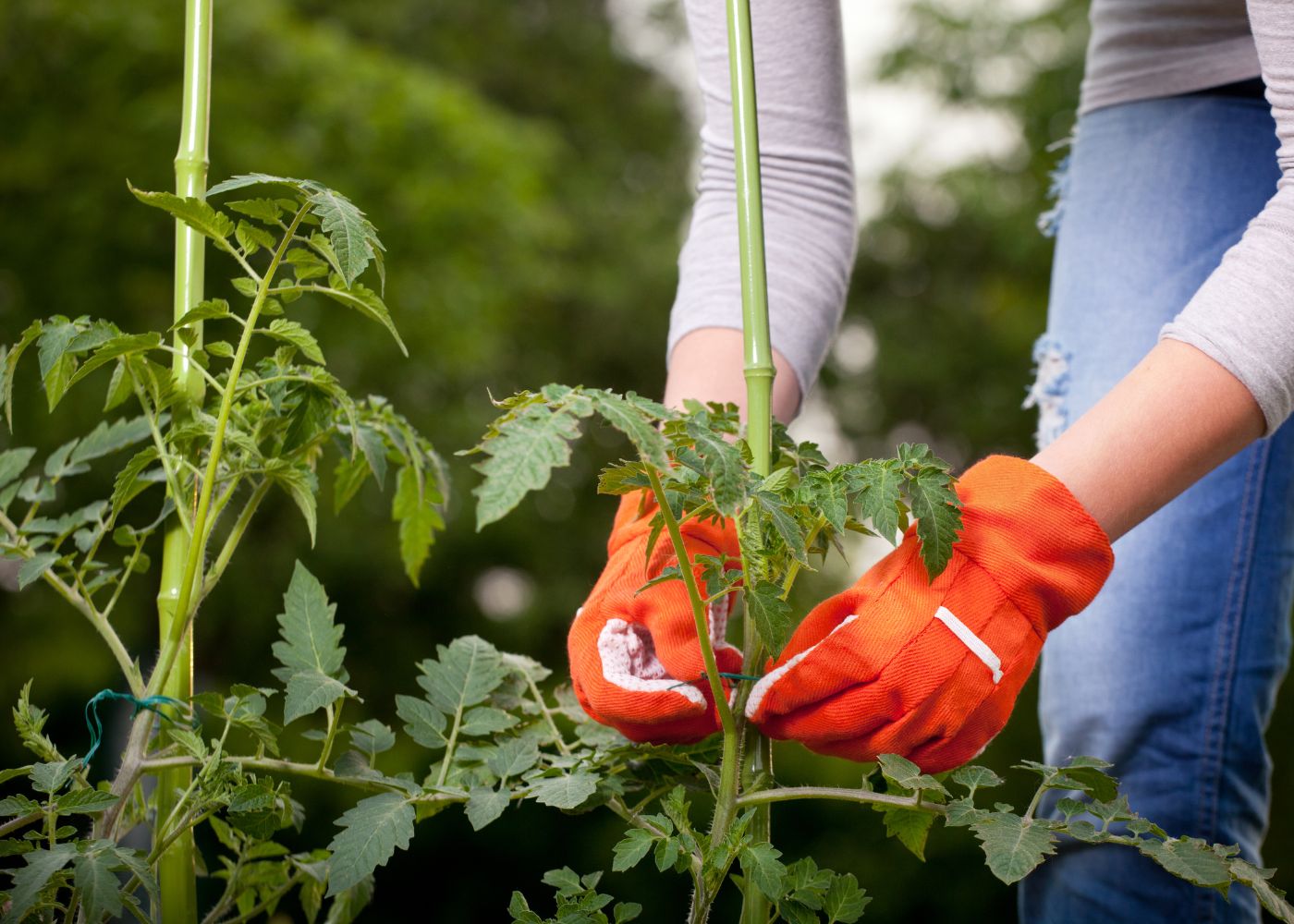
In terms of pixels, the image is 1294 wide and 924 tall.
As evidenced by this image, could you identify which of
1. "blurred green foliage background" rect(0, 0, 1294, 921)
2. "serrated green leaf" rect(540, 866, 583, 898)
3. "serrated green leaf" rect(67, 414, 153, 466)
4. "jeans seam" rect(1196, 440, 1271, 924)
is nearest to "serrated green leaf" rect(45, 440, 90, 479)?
"serrated green leaf" rect(67, 414, 153, 466)

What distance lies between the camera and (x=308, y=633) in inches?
31.5

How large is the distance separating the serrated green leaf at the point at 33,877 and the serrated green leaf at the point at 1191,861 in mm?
592

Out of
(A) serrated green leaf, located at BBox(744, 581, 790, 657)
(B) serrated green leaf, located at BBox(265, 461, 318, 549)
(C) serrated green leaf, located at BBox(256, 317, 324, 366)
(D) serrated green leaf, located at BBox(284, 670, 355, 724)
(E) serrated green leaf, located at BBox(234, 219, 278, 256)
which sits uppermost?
(E) serrated green leaf, located at BBox(234, 219, 278, 256)

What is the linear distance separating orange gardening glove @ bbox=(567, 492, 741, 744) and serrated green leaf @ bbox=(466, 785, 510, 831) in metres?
0.10

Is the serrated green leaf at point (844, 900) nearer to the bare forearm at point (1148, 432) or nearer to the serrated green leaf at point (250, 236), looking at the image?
the bare forearm at point (1148, 432)

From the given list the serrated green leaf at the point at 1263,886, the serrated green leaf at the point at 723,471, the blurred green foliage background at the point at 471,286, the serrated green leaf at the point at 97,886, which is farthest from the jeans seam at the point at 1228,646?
the blurred green foliage background at the point at 471,286

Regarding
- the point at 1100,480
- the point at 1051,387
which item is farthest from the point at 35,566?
the point at 1051,387

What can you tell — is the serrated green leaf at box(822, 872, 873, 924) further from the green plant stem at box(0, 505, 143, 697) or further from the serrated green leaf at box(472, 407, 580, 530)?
the green plant stem at box(0, 505, 143, 697)

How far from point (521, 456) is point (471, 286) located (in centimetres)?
439

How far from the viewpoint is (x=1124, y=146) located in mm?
1317

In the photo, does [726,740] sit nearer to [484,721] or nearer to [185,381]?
[484,721]

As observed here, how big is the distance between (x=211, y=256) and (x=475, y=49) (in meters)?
4.83

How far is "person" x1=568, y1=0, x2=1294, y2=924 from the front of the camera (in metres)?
0.79

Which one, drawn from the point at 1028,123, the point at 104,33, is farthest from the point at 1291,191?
the point at 1028,123
